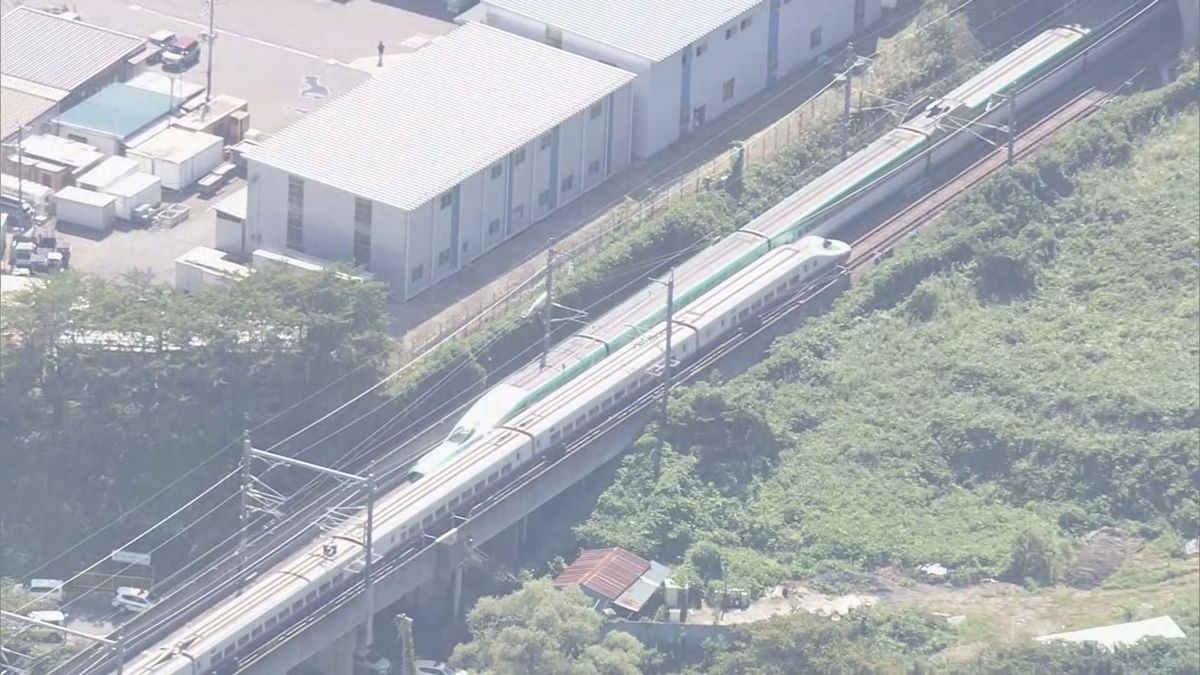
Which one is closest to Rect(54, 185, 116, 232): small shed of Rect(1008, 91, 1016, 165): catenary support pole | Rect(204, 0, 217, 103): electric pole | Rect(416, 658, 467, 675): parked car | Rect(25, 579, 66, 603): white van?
Rect(204, 0, 217, 103): electric pole

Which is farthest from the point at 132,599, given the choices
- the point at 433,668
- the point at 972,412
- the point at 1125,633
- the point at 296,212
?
the point at 1125,633

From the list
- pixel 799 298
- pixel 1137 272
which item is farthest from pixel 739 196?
pixel 1137 272

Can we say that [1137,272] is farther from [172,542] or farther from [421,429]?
[172,542]

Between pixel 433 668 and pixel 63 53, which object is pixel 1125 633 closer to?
pixel 433 668

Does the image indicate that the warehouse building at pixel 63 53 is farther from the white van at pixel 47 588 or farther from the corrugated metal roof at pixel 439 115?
the white van at pixel 47 588

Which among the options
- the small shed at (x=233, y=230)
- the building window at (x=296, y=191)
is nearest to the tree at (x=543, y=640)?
the building window at (x=296, y=191)
